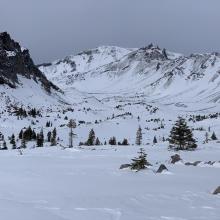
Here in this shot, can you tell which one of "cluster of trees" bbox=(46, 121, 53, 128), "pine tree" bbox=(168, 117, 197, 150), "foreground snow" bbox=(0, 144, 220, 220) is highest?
"cluster of trees" bbox=(46, 121, 53, 128)

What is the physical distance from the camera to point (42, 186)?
20.8m

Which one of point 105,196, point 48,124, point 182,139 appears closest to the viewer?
point 105,196

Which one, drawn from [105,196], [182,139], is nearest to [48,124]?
[182,139]

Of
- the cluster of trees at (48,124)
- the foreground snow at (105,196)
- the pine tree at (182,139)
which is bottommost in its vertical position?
the foreground snow at (105,196)

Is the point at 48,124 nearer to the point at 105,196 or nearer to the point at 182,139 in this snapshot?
the point at 182,139

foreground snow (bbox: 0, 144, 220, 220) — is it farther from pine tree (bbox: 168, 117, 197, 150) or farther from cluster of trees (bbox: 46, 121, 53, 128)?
cluster of trees (bbox: 46, 121, 53, 128)

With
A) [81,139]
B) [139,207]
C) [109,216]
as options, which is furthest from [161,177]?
[81,139]

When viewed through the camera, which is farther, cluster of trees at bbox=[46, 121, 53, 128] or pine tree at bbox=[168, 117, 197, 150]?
cluster of trees at bbox=[46, 121, 53, 128]

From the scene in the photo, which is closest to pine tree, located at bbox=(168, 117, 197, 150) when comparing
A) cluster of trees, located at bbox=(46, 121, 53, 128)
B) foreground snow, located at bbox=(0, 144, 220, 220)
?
foreground snow, located at bbox=(0, 144, 220, 220)

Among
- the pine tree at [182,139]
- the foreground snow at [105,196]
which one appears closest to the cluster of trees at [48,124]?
the pine tree at [182,139]

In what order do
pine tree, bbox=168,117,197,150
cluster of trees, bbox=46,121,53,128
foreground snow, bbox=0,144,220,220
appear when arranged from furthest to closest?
cluster of trees, bbox=46,121,53,128 → pine tree, bbox=168,117,197,150 → foreground snow, bbox=0,144,220,220

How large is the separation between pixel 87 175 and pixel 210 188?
7.42m

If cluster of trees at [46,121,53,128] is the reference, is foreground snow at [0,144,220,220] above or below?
below

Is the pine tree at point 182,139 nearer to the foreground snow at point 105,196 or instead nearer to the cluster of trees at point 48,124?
the foreground snow at point 105,196
